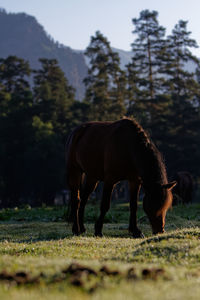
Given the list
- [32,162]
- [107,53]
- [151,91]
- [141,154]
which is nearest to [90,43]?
[107,53]

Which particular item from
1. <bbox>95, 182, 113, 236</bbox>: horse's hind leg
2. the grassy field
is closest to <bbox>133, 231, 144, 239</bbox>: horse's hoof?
<bbox>95, 182, 113, 236</bbox>: horse's hind leg

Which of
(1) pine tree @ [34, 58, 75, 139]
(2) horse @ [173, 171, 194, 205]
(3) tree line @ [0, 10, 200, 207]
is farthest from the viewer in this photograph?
(1) pine tree @ [34, 58, 75, 139]

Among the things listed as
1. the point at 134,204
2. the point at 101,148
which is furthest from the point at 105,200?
the point at 101,148

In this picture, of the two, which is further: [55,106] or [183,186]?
[55,106]

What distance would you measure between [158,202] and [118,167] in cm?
123

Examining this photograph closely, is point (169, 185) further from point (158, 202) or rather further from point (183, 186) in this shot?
point (183, 186)

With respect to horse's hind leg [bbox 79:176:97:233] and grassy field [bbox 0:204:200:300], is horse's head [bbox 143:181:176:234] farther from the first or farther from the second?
grassy field [bbox 0:204:200:300]

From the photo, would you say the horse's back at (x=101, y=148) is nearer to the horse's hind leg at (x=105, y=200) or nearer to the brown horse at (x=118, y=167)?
the brown horse at (x=118, y=167)

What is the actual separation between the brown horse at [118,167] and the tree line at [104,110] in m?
37.7

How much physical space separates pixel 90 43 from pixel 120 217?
152ft

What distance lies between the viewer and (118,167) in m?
9.34

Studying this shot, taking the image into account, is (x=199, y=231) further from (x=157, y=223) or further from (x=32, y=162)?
(x=32, y=162)

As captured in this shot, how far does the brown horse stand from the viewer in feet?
29.0

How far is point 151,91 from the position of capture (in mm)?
55812
